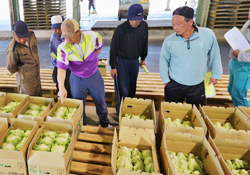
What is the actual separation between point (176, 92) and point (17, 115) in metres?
2.07

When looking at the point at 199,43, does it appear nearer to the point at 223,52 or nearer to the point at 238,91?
the point at 238,91

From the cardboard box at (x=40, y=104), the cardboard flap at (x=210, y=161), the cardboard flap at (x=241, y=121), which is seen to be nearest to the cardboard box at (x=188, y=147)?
the cardboard flap at (x=210, y=161)

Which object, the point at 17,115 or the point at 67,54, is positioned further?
the point at 67,54

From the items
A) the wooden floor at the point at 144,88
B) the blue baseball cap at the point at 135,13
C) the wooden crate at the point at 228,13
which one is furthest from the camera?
the wooden crate at the point at 228,13

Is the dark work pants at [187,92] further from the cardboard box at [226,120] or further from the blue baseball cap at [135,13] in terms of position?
the blue baseball cap at [135,13]

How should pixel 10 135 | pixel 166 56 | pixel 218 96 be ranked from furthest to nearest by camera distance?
pixel 218 96, pixel 166 56, pixel 10 135

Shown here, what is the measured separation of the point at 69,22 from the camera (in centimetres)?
231

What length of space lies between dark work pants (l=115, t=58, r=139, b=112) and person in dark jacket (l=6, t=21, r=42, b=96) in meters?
1.47

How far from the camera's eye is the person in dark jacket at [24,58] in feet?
10.0

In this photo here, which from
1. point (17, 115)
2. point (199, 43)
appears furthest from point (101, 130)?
point (199, 43)

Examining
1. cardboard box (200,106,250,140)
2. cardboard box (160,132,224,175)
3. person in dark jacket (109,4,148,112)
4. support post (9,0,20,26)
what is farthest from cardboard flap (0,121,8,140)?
support post (9,0,20,26)

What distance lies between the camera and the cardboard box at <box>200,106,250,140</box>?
6.58ft

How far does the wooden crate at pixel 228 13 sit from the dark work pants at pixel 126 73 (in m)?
8.22

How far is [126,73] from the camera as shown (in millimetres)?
3584
